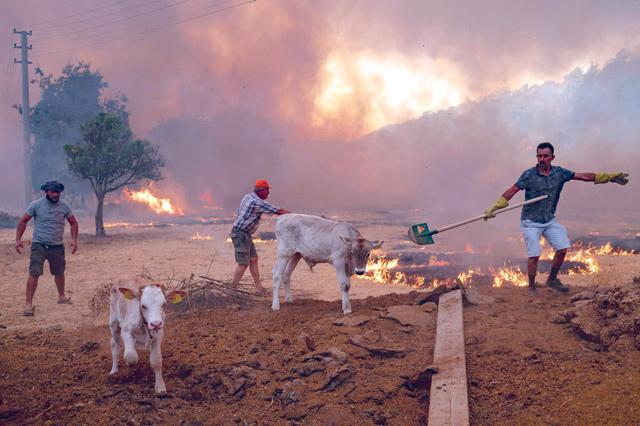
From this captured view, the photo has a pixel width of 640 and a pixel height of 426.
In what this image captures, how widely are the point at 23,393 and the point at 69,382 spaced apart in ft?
1.65

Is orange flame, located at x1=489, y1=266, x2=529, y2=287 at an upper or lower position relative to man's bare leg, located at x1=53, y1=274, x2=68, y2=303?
lower

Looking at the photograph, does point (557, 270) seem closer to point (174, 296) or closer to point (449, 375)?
point (449, 375)

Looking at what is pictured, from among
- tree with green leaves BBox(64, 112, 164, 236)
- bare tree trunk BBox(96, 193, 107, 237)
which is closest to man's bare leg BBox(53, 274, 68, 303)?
tree with green leaves BBox(64, 112, 164, 236)

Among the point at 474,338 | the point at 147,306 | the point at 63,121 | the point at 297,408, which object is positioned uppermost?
the point at 63,121

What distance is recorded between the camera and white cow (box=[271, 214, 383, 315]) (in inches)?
334

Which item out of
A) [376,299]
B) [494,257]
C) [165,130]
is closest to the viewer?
[376,299]

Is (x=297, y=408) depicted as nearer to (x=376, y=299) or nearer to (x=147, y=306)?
(x=147, y=306)

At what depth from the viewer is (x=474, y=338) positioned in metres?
6.49

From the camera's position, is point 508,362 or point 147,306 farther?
point 508,362

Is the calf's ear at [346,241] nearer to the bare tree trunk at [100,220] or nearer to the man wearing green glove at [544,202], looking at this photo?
the man wearing green glove at [544,202]

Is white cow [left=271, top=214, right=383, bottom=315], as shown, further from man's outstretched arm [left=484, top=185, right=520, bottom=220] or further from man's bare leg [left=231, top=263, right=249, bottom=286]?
man's outstretched arm [left=484, top=185, right=520, bottom=220]

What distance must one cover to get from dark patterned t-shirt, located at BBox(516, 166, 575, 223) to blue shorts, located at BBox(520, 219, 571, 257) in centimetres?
11

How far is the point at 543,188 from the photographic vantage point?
8484mm

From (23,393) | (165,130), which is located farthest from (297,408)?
(165,130)
